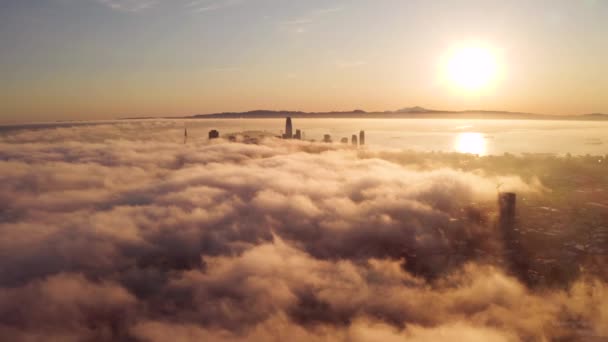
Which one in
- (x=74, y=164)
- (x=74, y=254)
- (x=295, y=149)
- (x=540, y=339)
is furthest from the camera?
(x=295, y=149)

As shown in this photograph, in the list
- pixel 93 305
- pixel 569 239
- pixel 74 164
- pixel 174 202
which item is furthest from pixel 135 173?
pixel 569 239

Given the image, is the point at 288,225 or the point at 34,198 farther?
the point at 34,198

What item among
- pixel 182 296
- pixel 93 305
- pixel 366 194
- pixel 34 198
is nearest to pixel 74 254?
pixel 93 305

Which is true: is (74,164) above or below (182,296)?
above

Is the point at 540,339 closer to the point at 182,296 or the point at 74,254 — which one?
the point at 182,296

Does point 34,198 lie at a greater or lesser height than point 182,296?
greater

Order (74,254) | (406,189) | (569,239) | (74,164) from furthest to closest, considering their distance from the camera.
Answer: (74,164) < (406,189) < (74,254) < (569,239)

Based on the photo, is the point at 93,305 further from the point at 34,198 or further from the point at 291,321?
the point at 34,198

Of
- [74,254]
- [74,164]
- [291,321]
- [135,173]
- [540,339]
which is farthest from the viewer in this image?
[74,164]

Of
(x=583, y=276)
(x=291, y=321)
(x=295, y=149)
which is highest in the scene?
(x=295, y=149)
